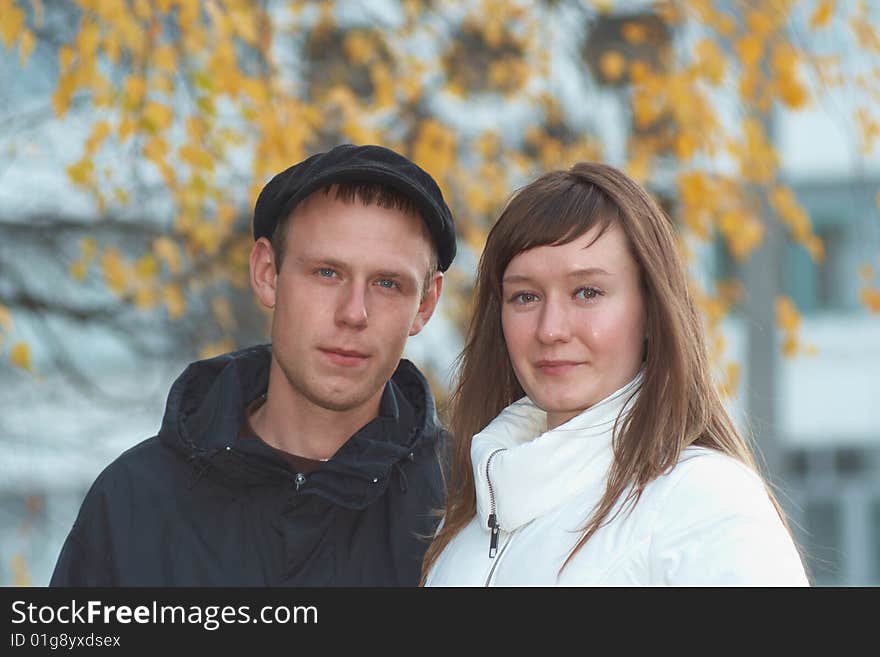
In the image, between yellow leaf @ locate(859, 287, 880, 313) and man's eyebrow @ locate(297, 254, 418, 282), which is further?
yellow leaf @ locate(859, 287, 880, 313)

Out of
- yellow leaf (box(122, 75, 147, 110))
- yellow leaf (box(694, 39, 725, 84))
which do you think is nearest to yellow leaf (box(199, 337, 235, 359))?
yellow leaf (box(122, 75, 147, 110))

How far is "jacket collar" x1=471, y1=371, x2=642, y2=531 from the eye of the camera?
2322mm

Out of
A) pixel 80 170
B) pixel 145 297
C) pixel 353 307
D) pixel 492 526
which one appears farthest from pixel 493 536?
pixel 145 297

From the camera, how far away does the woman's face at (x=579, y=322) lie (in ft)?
7.77

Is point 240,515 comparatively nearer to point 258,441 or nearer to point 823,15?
point 258,441

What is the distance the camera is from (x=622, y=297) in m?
2.39

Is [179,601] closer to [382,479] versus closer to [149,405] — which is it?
[382,479]

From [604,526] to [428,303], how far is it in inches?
36.6

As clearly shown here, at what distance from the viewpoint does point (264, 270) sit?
120 inches

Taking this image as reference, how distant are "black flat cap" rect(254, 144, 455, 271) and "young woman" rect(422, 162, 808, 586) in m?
0.35

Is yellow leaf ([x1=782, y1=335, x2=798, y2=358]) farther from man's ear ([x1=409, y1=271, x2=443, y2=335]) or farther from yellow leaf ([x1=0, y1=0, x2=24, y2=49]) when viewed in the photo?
yellow leaf ([x1=0, y1=0, x2=24, y2=49])

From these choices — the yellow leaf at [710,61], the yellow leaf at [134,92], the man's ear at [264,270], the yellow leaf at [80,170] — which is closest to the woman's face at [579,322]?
the man's ear at [264,270]

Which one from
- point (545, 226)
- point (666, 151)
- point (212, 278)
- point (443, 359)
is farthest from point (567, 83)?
point (545, 226)

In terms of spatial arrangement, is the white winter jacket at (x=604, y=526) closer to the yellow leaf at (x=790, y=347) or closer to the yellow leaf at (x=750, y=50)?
the yellow leaf at (x=750, y=50)
